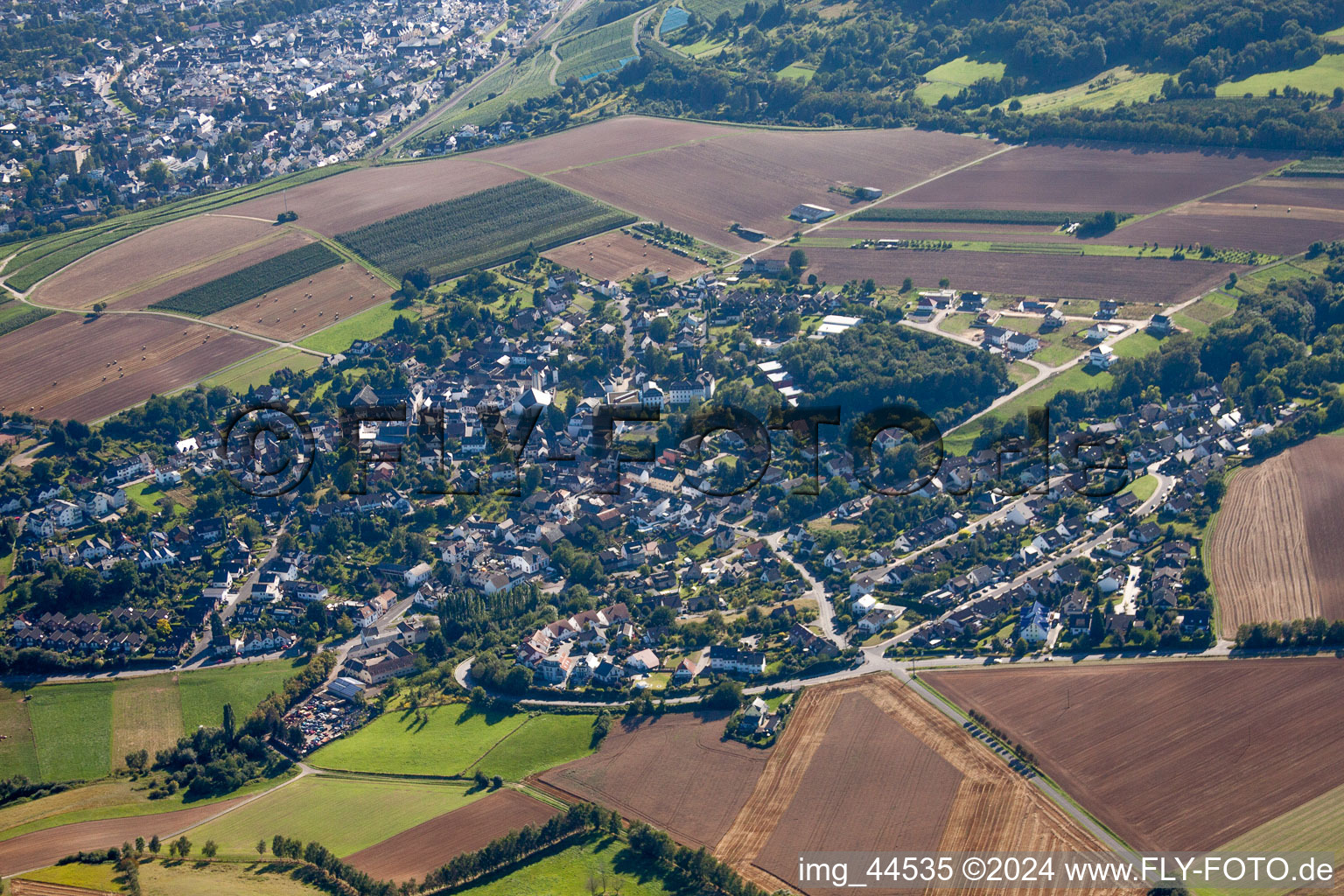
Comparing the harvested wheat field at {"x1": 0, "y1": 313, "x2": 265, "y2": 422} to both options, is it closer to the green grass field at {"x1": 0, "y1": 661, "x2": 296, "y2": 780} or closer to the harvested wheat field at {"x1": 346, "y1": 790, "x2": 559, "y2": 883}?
the green grass field at {"x1": 0, "y1": 661, "x2": 296, "y2": 780}

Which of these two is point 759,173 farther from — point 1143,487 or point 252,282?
point 1143,487

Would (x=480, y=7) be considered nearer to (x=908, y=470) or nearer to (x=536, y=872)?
(x=908, y=470)

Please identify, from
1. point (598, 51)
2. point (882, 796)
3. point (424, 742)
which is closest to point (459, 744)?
point (424, 742)

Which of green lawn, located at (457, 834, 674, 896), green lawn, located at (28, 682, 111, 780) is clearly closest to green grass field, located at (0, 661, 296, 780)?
green lawn, located at (28, 682, 111, 780)

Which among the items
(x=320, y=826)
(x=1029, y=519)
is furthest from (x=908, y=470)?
(x=320, y=826)

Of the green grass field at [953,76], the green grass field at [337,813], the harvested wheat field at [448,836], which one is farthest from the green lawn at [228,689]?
the green grass field at [953,76]

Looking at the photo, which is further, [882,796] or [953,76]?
[953,76]
